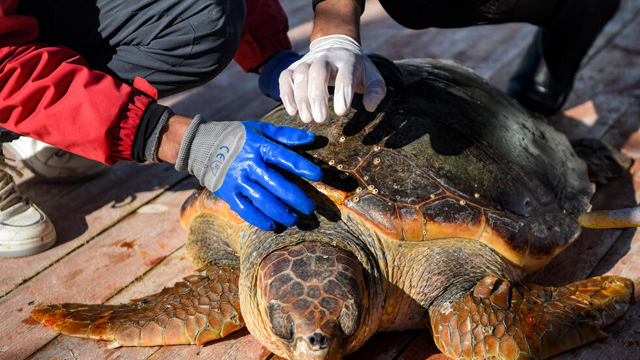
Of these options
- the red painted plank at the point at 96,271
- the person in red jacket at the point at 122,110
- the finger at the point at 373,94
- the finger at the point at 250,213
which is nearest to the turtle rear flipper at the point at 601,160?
the finger at the point at 373,94

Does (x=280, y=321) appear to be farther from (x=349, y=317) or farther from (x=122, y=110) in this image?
(x=122, y=110)

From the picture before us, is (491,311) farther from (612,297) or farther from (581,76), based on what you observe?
(581,76)

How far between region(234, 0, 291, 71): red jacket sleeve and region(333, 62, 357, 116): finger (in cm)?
103

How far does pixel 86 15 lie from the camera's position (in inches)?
80.4

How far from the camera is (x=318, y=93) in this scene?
1.59 metres

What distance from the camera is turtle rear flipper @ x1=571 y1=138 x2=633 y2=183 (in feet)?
7.65

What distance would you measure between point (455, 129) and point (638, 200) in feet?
3.24

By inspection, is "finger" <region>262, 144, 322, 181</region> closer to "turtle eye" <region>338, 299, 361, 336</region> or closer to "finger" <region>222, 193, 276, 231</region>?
"finger" <region>222, 193, 276, 231</region>

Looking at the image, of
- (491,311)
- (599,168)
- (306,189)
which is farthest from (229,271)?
(599,168)

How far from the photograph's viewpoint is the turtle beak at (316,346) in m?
1.37

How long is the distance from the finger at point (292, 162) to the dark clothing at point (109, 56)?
1.45 feet

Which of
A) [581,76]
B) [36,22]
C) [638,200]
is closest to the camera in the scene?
[36,22]

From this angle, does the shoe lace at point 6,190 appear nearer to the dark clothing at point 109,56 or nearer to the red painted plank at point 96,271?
the red painted plank at point 96,271

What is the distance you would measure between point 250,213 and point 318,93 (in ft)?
1.38
